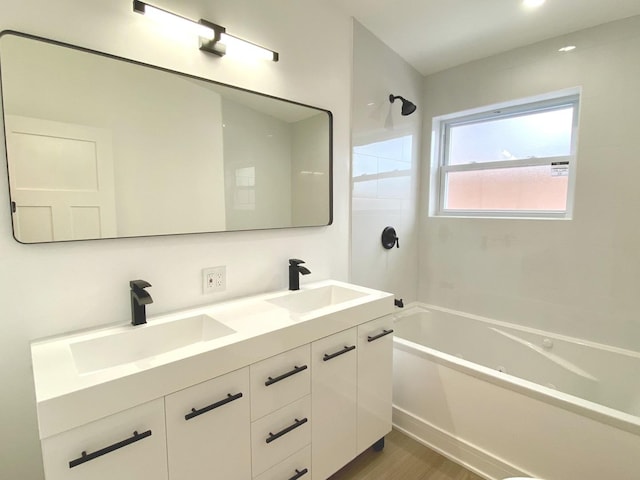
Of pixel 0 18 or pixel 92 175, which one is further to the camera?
pixel 92 175

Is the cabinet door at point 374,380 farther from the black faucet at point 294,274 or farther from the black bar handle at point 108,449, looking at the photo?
the black bar handle at point 108,449

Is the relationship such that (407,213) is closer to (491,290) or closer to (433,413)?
(491,290)

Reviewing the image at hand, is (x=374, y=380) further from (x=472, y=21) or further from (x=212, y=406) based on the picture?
(x=472, y=21)

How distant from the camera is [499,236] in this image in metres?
2.44

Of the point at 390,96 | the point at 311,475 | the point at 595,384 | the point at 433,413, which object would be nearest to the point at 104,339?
the point at 311,475

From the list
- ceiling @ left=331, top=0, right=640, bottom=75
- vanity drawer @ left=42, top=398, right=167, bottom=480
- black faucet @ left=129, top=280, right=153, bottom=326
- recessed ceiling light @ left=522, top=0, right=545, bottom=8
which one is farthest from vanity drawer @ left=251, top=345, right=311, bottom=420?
recessed ceiling light @ left=522, top=0, right=545, bottom=8

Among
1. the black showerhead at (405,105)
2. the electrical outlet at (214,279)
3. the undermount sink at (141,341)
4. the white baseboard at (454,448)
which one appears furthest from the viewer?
the black showerhead at (405,105)

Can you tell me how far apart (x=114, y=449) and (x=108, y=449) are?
0.05ft

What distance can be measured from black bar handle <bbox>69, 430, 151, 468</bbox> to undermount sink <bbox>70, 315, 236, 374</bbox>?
0.29m

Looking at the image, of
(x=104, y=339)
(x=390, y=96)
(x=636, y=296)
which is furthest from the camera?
(x=390, y=96)

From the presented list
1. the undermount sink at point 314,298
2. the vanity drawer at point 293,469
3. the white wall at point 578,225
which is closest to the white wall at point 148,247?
the undermount sink at point 314,298

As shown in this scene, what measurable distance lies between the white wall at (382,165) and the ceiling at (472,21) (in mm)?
147

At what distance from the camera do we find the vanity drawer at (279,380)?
1.12 m

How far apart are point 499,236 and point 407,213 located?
72cm
